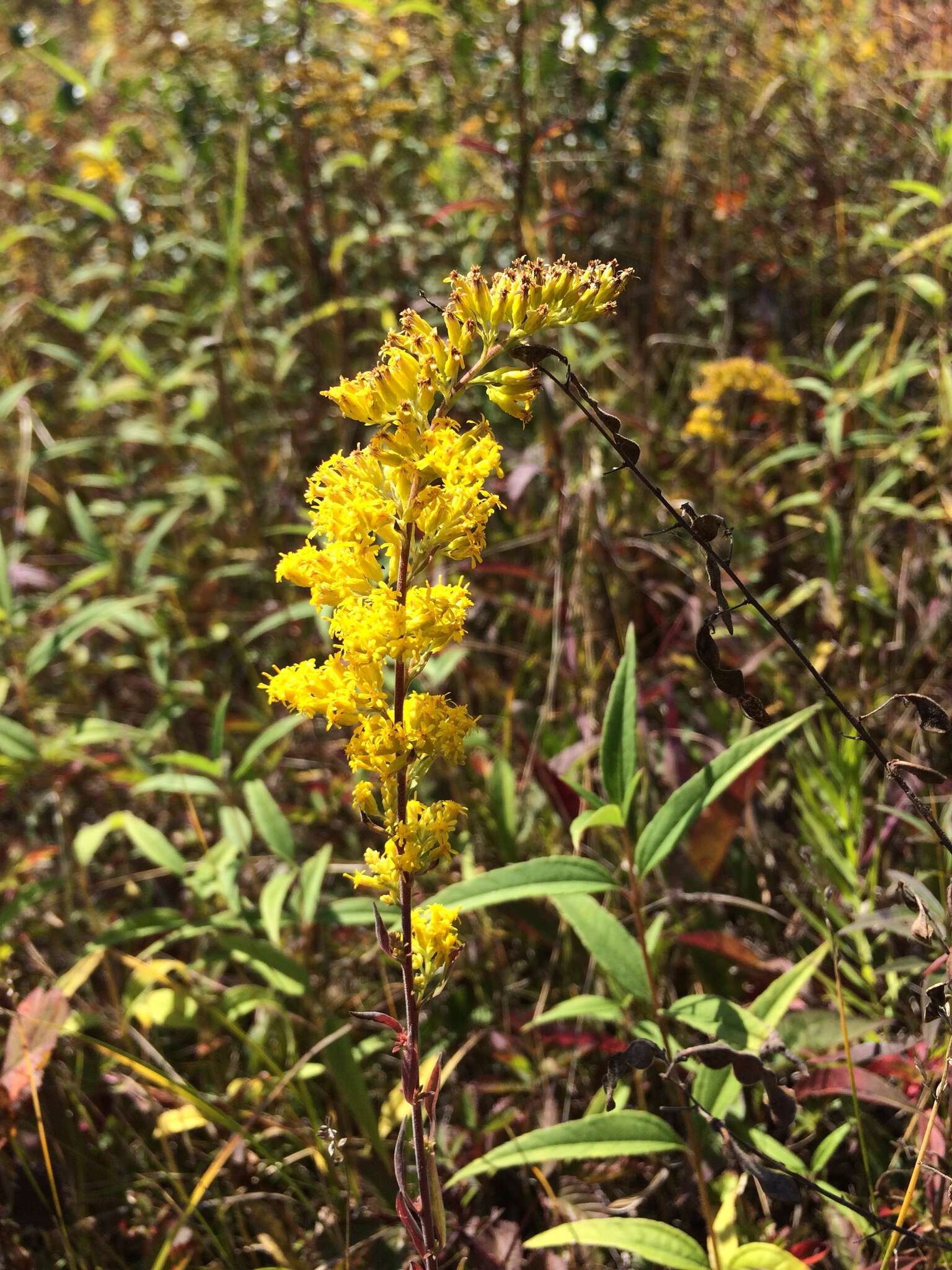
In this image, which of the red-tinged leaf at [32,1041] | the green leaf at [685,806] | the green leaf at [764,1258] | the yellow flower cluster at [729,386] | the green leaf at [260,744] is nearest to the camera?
the green leaf at [764,1258]

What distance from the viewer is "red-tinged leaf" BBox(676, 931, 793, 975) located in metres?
2.04

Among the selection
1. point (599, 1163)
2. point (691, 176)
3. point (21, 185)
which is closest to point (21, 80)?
point (21, 185)

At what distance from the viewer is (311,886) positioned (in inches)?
83.5

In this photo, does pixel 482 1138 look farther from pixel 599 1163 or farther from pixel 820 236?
pixel 820 236

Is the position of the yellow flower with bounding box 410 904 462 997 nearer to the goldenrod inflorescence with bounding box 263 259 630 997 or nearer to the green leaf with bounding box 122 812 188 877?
the goldenrod inflorescence with bounding box 263 259 630 997

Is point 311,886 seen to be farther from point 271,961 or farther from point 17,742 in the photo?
point 17,742

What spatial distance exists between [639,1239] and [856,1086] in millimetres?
519

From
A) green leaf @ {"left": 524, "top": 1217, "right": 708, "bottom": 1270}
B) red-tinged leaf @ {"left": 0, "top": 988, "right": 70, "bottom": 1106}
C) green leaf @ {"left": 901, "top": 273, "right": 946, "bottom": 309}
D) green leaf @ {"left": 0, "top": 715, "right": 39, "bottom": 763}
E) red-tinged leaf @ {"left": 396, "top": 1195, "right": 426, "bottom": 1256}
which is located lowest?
red-tinged leaf @ {"left": 0, "top": 988, "right": 70, "bottom": 1106}

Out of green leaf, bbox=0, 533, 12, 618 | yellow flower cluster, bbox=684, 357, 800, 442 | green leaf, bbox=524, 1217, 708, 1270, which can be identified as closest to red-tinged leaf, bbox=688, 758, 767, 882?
green leaf, bbox=524, 1217, 708, 1270

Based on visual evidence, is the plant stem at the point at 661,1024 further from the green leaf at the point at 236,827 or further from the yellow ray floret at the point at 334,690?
the green leaf at the point at 236,827

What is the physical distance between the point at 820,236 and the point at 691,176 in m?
0.63

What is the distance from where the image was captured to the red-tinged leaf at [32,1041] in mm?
2021

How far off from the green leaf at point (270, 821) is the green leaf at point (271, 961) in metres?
0.19

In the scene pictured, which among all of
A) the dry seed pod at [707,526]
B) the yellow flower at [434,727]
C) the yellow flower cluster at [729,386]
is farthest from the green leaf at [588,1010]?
the yellow flower cluster at [729,386]
